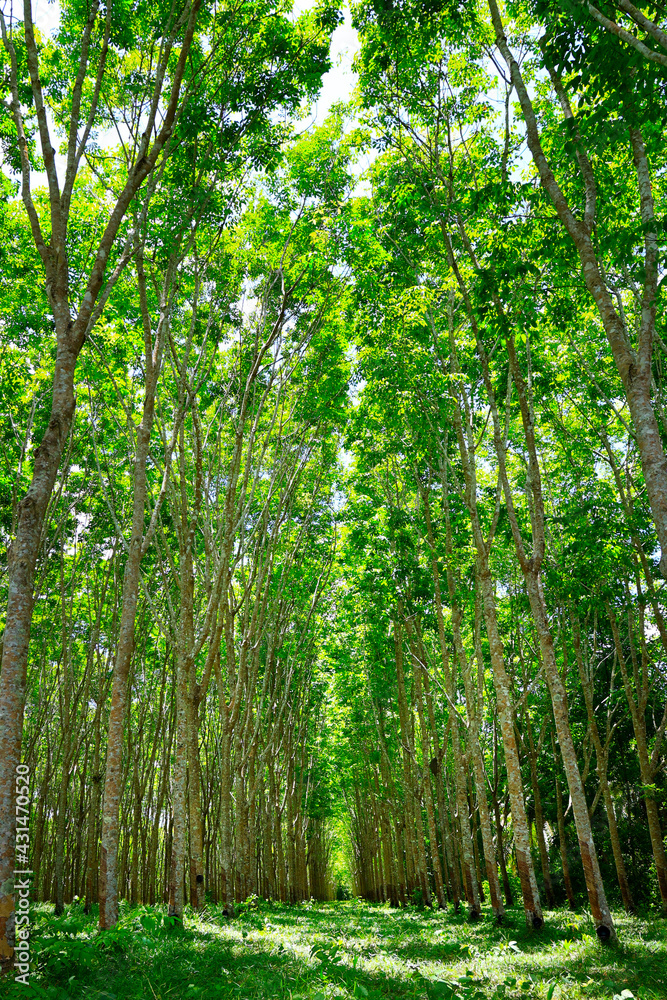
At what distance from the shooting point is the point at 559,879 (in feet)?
73.7

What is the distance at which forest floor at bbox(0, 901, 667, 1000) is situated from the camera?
17.5 feet

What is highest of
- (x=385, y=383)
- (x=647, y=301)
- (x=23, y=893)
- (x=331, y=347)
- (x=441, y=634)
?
(x=331, y=347)

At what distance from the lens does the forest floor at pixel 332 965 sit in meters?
5.33

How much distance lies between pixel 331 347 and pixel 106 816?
1061 centimetres

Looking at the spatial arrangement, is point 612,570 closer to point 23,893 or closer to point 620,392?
point 620,392

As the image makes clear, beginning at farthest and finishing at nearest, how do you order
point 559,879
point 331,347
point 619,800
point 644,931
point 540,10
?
1. point 559,879
2. point 619,800
3. point 331,347
4. point 644,931
5. point 540,10

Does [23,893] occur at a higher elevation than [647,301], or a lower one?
lower

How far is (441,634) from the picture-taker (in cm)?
1442

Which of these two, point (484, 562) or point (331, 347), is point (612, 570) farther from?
point (331, 347)

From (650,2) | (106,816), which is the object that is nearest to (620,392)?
(650,2)

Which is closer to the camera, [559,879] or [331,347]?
[331,347]

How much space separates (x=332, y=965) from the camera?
22.0ft

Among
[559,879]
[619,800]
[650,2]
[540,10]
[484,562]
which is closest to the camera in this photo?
[650,2]

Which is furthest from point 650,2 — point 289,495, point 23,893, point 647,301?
point 289,495
